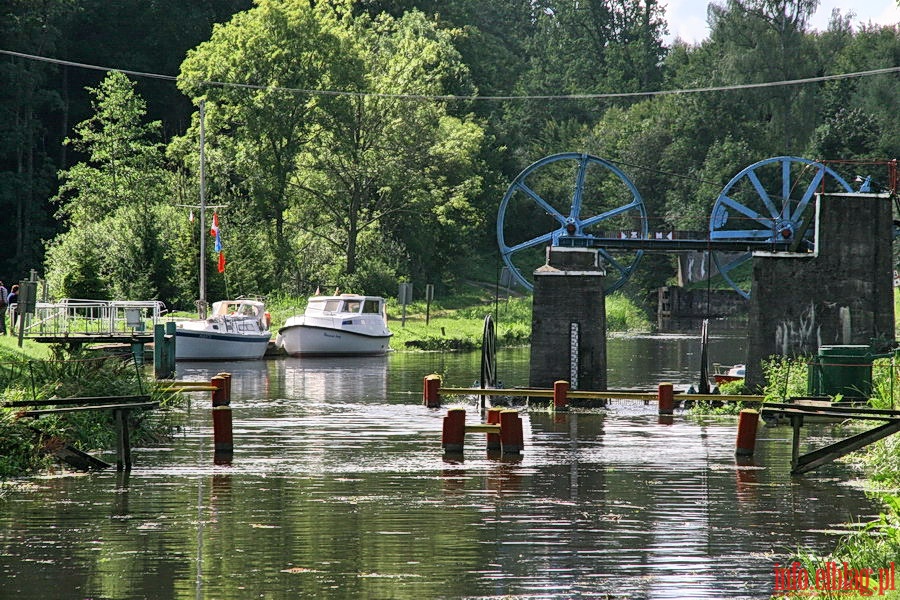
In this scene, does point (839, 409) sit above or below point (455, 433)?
above

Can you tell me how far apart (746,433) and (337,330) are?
104 feet

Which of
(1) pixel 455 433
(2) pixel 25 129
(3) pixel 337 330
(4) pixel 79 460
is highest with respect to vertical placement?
(2) pixel 25 129

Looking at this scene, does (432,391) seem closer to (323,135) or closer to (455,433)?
(455,433)

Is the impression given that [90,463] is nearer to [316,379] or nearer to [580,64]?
[316,379]

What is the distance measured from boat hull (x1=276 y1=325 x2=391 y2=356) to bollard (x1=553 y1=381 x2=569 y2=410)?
23.4 meters

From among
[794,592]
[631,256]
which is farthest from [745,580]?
[631,256]

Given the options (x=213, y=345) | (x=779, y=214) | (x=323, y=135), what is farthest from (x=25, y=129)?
(x=779, y=214)

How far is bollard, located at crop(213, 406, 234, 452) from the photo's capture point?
22.6 m

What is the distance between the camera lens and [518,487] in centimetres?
1933

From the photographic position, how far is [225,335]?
48.8 m

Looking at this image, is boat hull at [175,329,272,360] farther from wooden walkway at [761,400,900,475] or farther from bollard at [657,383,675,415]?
wooden walkway at [761,400,900,475]

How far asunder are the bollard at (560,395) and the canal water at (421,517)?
1.83 metres

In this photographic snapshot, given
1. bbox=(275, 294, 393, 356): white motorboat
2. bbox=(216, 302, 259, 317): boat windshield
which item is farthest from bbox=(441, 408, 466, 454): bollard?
bbox=(275, 294, 393, 356): white motorboat

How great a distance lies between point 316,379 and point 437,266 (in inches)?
1458
